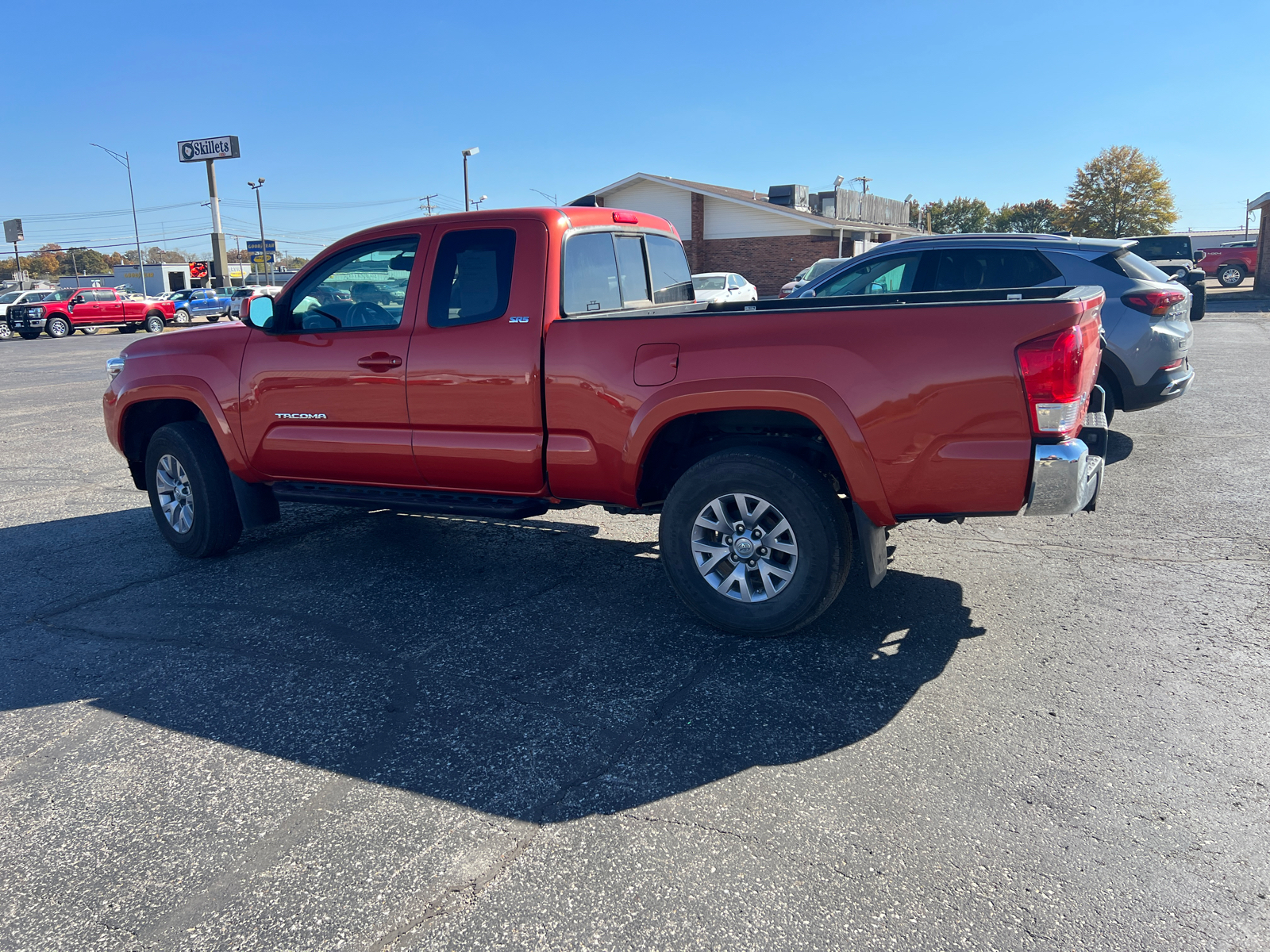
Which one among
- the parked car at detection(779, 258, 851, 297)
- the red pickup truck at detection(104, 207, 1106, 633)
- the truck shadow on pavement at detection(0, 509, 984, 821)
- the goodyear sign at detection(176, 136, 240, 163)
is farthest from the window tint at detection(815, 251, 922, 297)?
the goodyear sign at detection(176, 136, 240, 163)

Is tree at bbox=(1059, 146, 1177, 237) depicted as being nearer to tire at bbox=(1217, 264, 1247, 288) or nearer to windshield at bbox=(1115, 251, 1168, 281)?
tire at bbox=(1217, 264, 1247, 288)

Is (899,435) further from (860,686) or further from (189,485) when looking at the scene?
(189,485)

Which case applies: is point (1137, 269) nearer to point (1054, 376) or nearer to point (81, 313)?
point (1054, 376)

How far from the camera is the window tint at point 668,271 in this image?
19.1 ft

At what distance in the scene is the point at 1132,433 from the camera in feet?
29.9

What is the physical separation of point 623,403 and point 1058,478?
190 centimetres

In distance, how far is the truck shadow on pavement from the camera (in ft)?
11.0

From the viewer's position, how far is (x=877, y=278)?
8109 millimetres

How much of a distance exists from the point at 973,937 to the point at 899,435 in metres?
1.98

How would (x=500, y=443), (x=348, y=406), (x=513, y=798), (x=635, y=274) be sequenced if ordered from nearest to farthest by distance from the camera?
(x=513, y=798) < (x=500, y=443) < (x=348, y=406) < (x=635, y=274)

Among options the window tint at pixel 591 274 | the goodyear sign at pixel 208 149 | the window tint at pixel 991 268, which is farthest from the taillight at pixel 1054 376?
the goodyear sign at pixel 208 149

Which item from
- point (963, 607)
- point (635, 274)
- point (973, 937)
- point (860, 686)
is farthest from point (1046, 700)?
point (635, 274)

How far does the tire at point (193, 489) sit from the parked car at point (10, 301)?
120 feet

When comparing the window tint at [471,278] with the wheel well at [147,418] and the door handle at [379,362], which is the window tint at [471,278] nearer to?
the door handle at [379,362]
